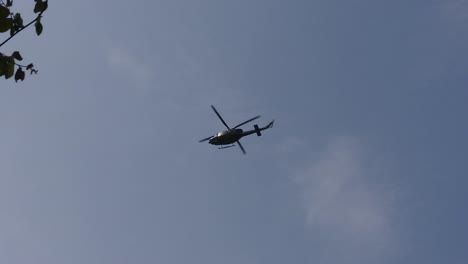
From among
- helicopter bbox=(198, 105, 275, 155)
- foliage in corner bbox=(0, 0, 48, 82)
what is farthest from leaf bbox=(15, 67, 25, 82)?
helicopter bbox=(198, 105, 275, 155)

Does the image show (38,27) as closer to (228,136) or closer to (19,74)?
(19,74)

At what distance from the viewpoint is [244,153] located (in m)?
44.8

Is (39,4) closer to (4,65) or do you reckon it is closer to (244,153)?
(4,65)

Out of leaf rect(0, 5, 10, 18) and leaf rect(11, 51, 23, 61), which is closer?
leaf rect(0, 5, 10, 18)

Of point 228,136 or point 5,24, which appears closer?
point 5,24

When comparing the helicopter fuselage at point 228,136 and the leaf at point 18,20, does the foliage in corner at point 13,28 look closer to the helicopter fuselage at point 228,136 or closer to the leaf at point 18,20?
the leaf at point 18,20

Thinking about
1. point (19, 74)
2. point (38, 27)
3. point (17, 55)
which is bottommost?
point (19, 74)

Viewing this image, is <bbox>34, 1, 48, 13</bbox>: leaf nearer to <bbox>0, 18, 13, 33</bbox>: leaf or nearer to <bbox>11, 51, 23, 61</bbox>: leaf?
<bbox>0, 18, 13, 33</bbox>: leaf

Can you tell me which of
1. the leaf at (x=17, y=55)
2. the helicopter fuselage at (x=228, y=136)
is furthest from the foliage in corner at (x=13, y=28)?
the helicopter fuselage at (x=228, y=136)

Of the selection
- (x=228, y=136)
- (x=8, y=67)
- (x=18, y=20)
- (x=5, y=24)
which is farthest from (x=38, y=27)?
(x=228, y=136)

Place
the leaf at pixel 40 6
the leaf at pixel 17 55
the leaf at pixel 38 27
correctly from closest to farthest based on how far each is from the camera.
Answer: the leaf at pixel 40 6 < the leaf at pixel 38 27 < the leaf at pixel 17 55

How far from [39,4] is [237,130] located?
3985 cm

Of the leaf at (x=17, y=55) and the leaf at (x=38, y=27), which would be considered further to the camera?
the leaf at (x=17, y=55)

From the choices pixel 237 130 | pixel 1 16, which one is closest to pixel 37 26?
pixel 1 16
